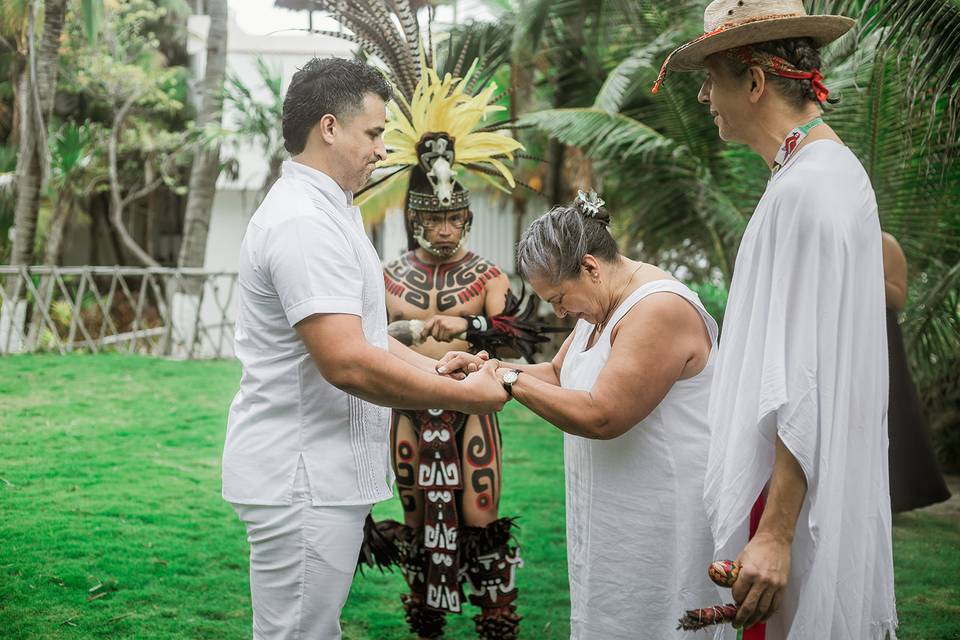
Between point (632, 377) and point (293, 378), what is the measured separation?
33.5 inches

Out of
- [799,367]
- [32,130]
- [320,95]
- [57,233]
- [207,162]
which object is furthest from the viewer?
[207,162]

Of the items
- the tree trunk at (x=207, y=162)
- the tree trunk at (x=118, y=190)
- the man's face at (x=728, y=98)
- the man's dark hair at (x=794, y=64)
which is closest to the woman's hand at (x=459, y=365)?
the man's face at (x=728, y=98)

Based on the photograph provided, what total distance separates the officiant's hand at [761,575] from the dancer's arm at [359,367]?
858mm

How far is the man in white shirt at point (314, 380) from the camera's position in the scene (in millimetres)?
2305

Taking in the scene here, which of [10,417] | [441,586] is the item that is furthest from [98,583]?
[441,586]

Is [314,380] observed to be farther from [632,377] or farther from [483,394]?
[632,377]

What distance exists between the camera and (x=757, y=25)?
2.05 metres

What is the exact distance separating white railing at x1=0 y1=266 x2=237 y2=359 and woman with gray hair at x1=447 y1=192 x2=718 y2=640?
182 inches

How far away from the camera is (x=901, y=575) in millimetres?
5367

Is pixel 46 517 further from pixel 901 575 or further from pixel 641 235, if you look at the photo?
pixel 641 235

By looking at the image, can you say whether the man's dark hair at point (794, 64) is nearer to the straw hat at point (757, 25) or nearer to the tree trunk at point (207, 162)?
the straw hat at point (757, 25)

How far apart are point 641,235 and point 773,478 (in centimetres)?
887

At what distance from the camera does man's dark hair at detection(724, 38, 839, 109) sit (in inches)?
82.0

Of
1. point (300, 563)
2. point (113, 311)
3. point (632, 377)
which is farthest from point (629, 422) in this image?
point (113, 311)
